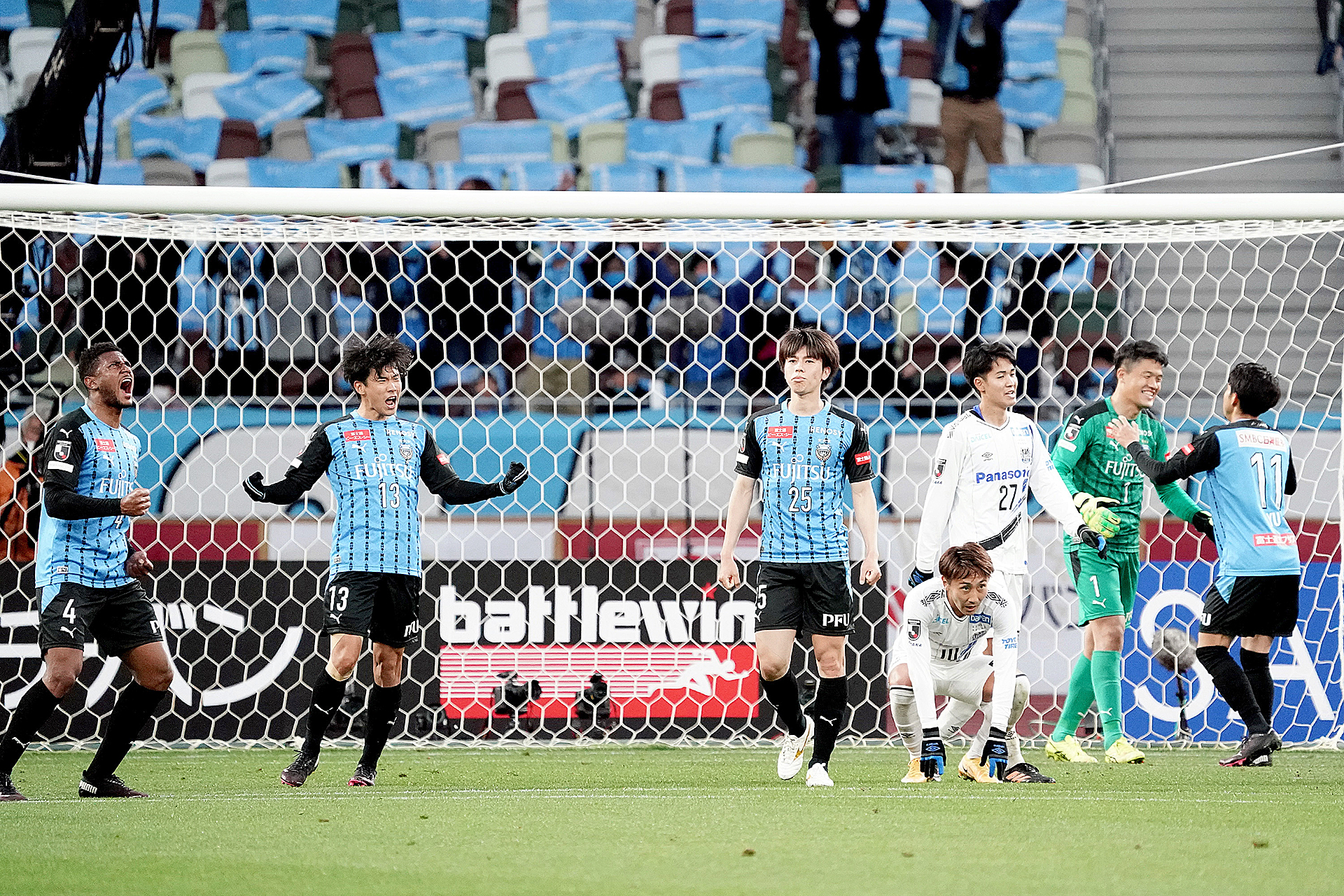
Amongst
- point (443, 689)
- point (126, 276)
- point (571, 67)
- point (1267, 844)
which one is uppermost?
point (571, 67)

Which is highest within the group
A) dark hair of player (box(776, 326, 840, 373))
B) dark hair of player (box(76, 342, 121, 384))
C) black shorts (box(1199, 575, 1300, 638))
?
dark hair of player (box(776, 326, 840, 373))

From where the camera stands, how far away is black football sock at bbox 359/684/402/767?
4914 mm

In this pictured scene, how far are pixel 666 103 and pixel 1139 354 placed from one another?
7.06 meters

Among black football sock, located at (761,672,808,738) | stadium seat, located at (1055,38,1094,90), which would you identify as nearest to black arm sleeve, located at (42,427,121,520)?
black football sock, located at (761,672,808,738)

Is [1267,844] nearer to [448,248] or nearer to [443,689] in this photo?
[443,689]

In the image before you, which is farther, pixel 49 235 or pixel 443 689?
pixel 49 235

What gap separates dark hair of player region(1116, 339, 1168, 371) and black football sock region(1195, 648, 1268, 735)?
110cm

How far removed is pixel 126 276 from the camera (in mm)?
8562

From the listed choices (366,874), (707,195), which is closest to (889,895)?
(366,874)

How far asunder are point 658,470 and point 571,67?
4.51 m

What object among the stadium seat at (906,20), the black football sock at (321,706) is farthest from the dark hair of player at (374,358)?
the stadium seat at (906,20)

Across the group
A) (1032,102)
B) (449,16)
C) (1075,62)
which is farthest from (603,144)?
(1075,62)

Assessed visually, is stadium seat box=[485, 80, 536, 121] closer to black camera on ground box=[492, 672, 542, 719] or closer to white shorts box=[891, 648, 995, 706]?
black camera on ground box=[492, 672, 542, 719]

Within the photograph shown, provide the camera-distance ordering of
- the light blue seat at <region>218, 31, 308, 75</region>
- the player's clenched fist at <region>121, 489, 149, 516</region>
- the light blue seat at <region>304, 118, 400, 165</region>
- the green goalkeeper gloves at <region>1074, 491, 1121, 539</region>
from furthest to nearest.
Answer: the light blue seat at <region>218, 31, 308, 75</region> → the light blue seat at <region>304, 118, 400, 165</region> → the green goalkeeper gloves at <region>1074, 491, 1121, 539</region> → the player's clenched fist at <region>121, 489, 149, 516</region>
